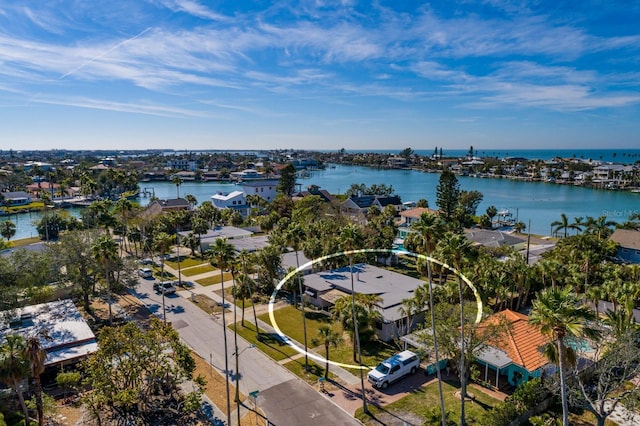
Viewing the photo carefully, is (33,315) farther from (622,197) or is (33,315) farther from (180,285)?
(622,197)

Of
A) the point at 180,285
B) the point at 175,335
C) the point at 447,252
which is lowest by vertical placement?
the point at 180,285

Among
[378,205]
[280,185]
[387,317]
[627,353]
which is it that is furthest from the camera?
[280,185]

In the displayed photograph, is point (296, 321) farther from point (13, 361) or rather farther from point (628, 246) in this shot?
point (628, 246)

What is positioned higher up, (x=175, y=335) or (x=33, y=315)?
(x=175, y=335)

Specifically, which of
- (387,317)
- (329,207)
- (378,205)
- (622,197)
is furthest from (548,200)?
(387,317)

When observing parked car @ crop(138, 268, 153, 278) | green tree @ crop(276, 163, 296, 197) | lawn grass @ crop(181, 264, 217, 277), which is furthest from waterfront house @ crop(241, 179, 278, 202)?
parked car @ crop(138, 268, 153, 278)

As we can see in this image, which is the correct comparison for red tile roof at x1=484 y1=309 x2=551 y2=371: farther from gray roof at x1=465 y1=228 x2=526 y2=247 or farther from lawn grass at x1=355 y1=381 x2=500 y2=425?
gray roof at x1=465 y1=228 x2=526 y2=247
